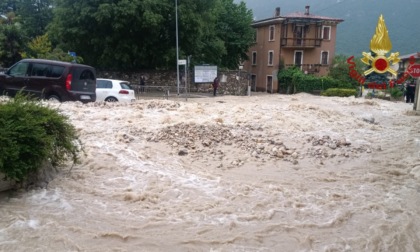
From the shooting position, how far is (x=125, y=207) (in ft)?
18.3

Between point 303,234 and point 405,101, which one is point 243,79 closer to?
point 405,101

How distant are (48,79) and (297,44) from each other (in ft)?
119

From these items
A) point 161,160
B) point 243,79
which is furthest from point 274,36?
point 161,160

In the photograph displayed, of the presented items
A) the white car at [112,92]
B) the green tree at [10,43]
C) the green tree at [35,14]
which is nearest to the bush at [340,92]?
the white car at [112,92]

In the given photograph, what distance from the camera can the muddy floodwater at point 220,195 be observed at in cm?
470

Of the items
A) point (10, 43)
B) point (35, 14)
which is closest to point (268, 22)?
point (35, 14)

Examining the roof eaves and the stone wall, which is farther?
the roof eaves

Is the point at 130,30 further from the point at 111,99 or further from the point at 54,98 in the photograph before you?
the point at 54,98

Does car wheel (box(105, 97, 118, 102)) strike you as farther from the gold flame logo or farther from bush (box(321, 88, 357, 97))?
bush (box(321, 88, 357, 97))

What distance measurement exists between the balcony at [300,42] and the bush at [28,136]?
41287mm

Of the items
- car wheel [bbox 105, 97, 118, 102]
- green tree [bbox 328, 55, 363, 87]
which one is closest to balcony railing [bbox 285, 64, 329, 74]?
green tree [bbox 328, 55, 363, 87]

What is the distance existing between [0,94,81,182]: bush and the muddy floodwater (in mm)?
499

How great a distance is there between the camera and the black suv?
13.4m

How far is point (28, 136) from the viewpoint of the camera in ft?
17.2
